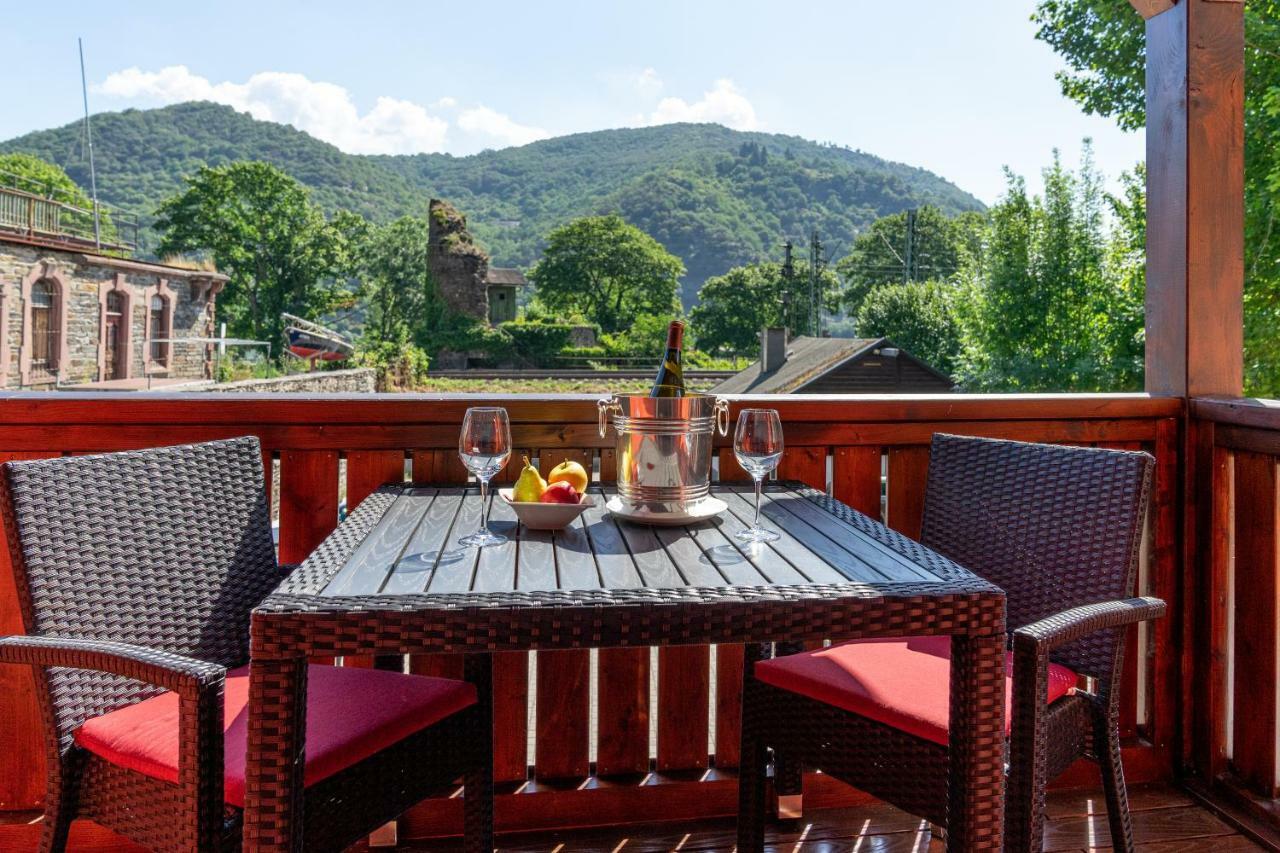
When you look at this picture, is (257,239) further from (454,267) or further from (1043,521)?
(1043,521)

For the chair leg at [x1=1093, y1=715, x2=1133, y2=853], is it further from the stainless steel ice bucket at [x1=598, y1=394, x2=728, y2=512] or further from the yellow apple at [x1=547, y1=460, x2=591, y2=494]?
the yellow apple at [x1=547, y1=460, x2=591, y2=494]

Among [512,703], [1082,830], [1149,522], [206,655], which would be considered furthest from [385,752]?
[1149,522]

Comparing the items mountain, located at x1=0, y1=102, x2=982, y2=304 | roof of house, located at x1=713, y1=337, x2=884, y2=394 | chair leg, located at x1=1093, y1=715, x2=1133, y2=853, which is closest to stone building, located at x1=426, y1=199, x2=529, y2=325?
mountain, located at x1=0, y1=102, x2=982, y2=304

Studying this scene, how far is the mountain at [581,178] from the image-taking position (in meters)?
21.3

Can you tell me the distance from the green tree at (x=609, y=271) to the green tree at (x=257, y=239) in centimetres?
1163

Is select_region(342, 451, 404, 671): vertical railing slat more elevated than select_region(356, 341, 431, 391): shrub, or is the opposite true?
select_region(356, 341, 431, 391): shrub

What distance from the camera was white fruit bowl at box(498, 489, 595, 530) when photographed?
126 centimetres

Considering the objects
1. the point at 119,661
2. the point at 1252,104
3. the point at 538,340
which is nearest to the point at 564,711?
the point at 119,661

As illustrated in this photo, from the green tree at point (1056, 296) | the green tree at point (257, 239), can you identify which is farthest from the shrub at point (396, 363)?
the green tree at point (1056, 296)

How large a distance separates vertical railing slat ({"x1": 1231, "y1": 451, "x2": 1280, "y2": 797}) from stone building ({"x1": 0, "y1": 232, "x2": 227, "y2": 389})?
23402 millimetres

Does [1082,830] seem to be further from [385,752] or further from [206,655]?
[206,655]

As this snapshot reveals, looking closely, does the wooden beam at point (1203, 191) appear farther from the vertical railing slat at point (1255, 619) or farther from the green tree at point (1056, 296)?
the green tree at point (1056, 296)

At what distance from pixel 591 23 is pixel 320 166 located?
13.4 metres

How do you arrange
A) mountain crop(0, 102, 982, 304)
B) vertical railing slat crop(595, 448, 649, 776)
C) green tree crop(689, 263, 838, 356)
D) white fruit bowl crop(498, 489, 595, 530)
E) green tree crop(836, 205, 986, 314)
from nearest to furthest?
1. white fruit bowl crop(498, 489, 595, 530)
2. vertical railing slat crop(595, 448, 649, 776)
3. mountain crop(0, 102, 982, 304)
4. green tree crop(689, 263, 838, 356)
5. green tree crop(836, 205, 986, 314)
